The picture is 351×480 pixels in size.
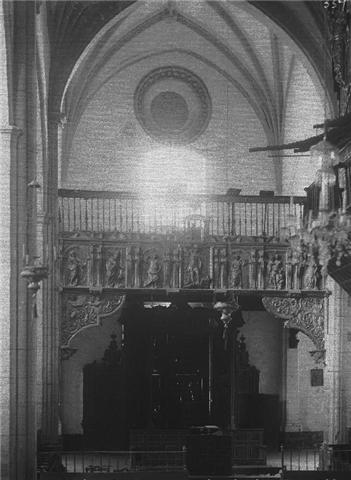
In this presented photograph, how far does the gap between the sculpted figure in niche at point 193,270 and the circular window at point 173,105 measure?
951 centimetres

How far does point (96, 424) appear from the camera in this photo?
3167 cm

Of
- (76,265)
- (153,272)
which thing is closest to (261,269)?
(153,272)

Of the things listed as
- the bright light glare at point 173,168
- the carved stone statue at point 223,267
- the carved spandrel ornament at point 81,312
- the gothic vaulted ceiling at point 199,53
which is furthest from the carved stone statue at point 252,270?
the bright light glare at point 173,168

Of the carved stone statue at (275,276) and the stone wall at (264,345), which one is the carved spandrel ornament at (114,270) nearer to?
the carved stone statue at (275,276)

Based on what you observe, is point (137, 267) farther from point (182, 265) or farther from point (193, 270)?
point (193, 270)

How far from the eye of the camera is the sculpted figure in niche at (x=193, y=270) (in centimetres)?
2611

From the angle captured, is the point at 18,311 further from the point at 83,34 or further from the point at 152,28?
the point at 152,28

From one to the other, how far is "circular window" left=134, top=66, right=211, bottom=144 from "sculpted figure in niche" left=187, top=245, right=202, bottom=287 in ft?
31.2

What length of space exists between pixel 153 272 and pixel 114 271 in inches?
40.4

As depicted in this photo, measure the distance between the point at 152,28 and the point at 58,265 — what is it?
11.7 m

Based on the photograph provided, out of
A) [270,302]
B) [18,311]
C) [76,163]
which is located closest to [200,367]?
[270,302]

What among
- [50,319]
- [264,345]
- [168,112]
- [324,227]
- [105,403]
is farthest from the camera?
[168,112]

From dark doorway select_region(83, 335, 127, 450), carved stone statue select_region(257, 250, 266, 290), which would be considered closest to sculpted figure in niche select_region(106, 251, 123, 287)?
carved stone statue select_region(257, 250, 266, 290)

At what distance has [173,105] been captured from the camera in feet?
115
